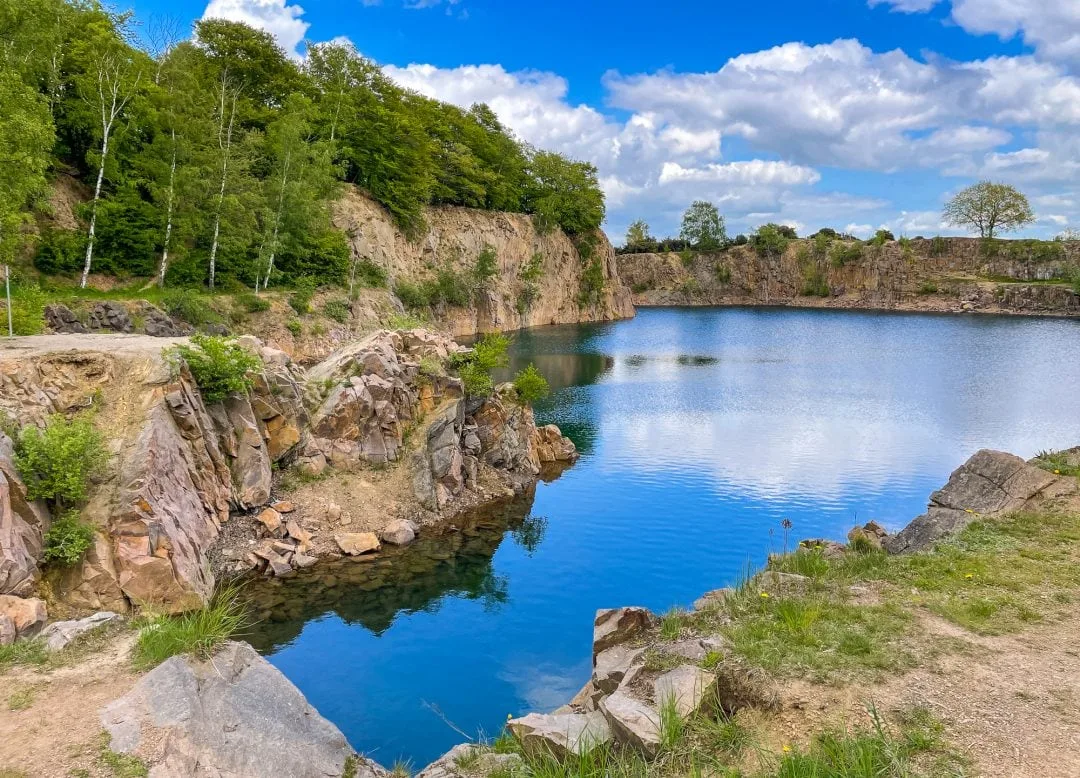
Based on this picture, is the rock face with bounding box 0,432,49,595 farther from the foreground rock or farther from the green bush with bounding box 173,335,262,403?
the green bush with bounding box 173,335,262,403

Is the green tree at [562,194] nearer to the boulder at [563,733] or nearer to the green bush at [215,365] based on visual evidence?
the green bush at [215,365]

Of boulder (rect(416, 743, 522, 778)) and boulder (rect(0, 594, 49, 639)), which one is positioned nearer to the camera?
boulder (rect(416, 743, 522, 778))

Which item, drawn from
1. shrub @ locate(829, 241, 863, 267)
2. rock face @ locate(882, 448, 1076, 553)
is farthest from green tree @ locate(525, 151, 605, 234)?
rock face @ locate(882, 448, 1076, 553)

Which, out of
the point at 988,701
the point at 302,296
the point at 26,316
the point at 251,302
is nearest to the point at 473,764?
the point at 988,701

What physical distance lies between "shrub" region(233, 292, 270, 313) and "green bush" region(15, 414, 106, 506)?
2920 centimetres

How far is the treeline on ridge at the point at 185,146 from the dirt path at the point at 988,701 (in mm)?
25331

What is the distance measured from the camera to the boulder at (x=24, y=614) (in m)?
11.5

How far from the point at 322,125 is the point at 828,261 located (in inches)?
4066

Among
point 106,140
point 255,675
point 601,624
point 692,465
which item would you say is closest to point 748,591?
point 601,624

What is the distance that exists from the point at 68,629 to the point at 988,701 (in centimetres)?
1388

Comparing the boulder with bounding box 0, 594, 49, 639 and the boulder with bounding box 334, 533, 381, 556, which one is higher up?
the boulder with bounding box 0, 594, 49, 639

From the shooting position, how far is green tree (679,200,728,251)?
141m

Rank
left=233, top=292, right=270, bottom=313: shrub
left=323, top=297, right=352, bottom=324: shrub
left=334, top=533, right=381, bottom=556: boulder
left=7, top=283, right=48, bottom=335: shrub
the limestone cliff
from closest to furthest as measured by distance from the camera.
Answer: the limestone cliff < left=334, top=533, right=381, bottom=556: boulder < left=7, top=283, right=48, bottom=335: shrub < left=233, top=292, right=270, bottom=313: shrub < left=323, top=297, right=352, bottom=324: shrub

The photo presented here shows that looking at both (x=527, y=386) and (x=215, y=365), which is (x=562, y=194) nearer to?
(x=527, y=386)
